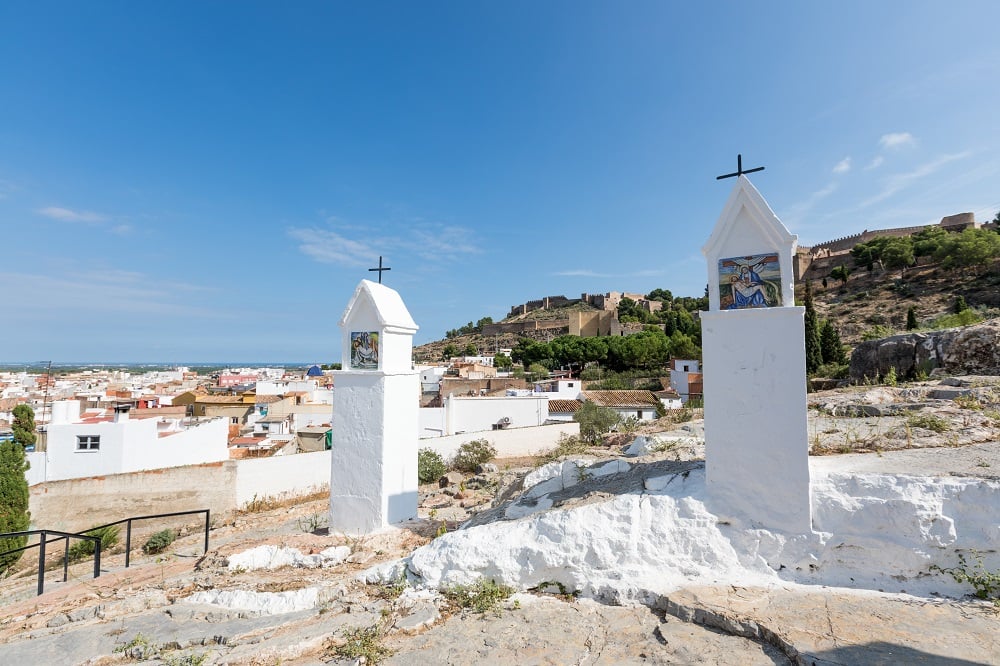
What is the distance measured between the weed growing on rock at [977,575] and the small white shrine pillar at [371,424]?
618 centimetres

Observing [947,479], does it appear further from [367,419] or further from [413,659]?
[367,419]

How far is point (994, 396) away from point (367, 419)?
411 inches

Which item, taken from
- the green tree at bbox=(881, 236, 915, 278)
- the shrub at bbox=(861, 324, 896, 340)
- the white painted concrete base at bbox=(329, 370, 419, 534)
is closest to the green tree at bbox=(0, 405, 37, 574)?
the white painted concrete base at bbox=(329, 370, 419, 534)

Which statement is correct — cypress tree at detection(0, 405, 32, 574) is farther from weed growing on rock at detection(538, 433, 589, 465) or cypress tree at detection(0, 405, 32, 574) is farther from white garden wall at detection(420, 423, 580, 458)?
weed growing on rock at detection(538, 433, 589, 465)

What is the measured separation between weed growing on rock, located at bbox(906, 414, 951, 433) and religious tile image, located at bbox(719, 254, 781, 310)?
363 cm

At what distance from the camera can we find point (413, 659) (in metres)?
3.41

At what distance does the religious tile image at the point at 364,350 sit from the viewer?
7.14 m

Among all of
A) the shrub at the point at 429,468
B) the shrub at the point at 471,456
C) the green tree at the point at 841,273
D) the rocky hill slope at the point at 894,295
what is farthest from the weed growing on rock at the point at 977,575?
the green tree at the point at 841,273

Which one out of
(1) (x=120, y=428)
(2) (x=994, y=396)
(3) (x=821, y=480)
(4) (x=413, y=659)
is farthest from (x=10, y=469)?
(2) (x=994, y=396)

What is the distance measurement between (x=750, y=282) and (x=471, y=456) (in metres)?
14.9

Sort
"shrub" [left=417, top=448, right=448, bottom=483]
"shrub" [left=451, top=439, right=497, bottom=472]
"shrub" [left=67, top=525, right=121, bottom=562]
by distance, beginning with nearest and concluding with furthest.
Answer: "shrub" [left=67, top=525, right=121, bottom=562]
"shrub" [left=417, top=448, right=448, bottom=483]
"shrub" [left=451, top=439, right=497, bottom=472]

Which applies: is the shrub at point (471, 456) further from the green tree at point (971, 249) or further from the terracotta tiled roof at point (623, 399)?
the green tree at point (971, 249)

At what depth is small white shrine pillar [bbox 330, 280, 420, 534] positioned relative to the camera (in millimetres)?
6922

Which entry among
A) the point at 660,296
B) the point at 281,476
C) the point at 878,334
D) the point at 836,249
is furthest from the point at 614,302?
the point at 281,476
